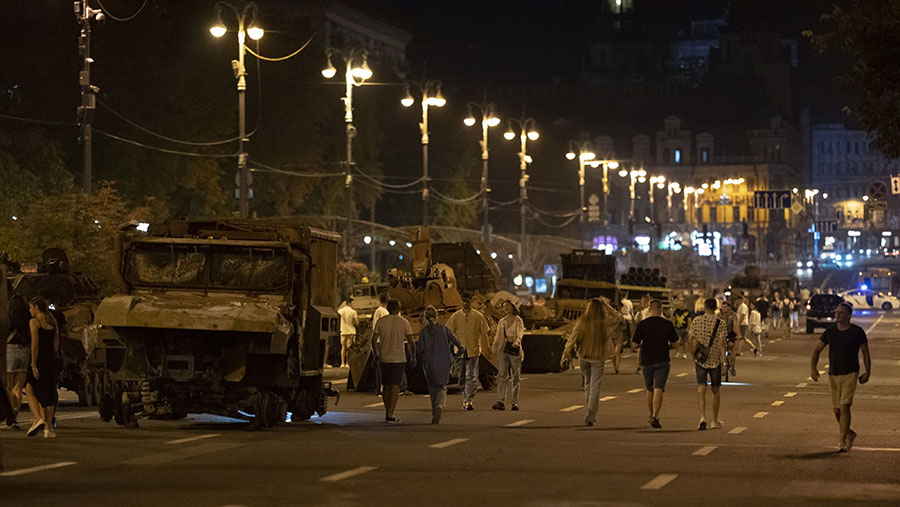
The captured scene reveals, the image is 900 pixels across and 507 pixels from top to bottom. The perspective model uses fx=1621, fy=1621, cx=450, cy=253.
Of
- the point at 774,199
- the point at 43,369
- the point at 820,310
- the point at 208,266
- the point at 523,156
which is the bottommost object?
the point at 43,369

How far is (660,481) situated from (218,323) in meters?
6.94

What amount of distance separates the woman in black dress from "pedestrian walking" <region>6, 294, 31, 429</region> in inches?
31.1

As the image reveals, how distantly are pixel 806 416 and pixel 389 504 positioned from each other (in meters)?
12.6

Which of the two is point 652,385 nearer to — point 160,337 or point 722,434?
point 722,434

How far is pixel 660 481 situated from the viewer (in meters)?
15.6

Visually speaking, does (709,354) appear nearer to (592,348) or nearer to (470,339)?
(592,348)

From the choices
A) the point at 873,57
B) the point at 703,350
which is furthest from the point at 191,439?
the point at 873,57

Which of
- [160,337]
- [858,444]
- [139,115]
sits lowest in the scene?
[858,444]

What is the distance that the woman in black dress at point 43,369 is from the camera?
19.8 metres

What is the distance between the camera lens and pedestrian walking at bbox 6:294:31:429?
21.1m

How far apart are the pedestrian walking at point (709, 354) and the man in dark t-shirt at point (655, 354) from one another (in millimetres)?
353

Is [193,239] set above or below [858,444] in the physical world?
above

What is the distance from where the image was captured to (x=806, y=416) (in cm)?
2483

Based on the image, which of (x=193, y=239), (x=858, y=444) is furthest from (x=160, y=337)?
(x=858, y=444)
